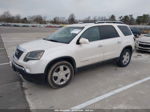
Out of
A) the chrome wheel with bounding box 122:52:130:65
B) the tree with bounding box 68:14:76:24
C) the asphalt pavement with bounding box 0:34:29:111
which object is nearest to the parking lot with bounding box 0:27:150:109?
the asphalt pavement with bounding box 0:34:29:111

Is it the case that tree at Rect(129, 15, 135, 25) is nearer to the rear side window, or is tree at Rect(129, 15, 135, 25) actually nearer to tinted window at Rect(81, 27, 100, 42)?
the rear side window

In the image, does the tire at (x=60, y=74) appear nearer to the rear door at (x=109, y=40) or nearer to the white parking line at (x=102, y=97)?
the white parking line at (x=102, y=97)

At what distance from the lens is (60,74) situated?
11.9ft

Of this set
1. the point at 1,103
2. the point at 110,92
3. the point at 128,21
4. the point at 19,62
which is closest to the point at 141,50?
the point at 110,92

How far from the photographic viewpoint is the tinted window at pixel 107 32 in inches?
181

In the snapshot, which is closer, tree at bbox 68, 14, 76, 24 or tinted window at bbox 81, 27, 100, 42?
tinted window at bbox 81, 27, 100, 42

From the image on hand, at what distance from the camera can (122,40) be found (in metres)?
5.15

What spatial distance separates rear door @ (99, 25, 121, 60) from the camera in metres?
4.56

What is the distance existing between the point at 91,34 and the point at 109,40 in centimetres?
80

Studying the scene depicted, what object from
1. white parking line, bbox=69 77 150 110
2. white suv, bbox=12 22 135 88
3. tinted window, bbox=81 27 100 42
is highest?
tinted window, bbox=81 27 100 42

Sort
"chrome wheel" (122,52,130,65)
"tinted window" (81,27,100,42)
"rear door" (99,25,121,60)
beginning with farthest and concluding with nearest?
"chrome wheel" (122,52,130,65)
"rear door" (99,25,121,60)
"tinted window" (81,27,100,42)

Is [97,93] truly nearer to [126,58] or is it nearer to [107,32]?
[107,32]

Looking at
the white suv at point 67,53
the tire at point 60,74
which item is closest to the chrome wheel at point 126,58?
the white suv at point 67,53

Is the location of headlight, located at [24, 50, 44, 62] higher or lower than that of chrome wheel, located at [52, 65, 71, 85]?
higher
